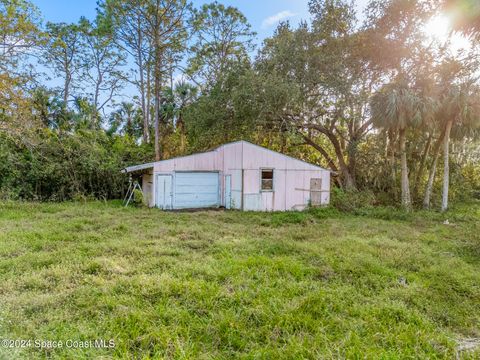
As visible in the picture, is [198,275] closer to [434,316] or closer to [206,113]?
[434,316]

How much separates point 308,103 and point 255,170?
4.81m

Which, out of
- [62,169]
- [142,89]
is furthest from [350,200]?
[142,89]

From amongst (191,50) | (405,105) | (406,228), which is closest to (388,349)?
(406,228)

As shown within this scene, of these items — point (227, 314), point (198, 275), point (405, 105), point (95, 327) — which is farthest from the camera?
point (405, 105)

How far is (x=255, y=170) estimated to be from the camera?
36.8ft

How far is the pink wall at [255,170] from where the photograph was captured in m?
11.2

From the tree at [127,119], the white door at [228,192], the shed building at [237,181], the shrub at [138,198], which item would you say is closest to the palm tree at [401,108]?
the shed building at [237,181]

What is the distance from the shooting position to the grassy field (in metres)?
2.70

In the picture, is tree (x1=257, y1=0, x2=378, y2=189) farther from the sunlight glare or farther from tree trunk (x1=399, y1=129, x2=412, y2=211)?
the sunlight glare

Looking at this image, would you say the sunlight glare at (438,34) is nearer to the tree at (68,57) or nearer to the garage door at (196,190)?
the garage door at (196,190)

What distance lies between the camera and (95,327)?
2.86m

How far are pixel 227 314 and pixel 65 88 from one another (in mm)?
21990

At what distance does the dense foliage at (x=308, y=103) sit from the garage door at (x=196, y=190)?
3.41 meters

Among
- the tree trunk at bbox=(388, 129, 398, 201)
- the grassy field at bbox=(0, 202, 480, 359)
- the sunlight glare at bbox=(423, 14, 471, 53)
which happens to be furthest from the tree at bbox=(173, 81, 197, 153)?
the sunlight glare at bbox=(423, 14, 471, 53)
